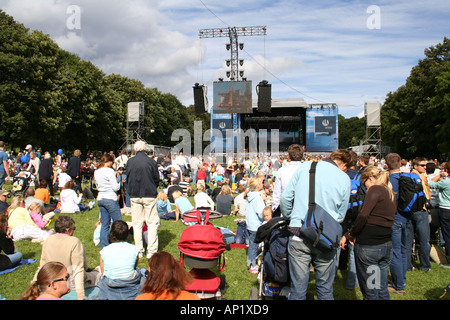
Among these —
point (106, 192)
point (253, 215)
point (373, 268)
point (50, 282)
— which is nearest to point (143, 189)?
point (106, 192)

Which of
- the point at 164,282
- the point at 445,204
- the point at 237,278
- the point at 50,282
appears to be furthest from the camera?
the point at 445,204

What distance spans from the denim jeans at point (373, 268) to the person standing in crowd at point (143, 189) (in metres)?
3.46

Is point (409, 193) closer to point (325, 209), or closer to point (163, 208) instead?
point (325, 209)

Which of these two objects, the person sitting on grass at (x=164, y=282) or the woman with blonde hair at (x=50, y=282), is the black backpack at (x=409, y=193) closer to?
the person sitting on grass at (x=164, y=282)

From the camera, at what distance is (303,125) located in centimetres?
4306

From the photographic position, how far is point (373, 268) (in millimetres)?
3631

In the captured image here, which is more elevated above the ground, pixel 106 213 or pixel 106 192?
pixel 106 192

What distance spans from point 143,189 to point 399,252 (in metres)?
3.83

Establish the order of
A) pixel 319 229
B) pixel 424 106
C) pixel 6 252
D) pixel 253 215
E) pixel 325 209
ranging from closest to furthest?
pixel 319 229 < pixel 325 209 < pixel 6 252 < pixel 253 215 < pixel 424 106

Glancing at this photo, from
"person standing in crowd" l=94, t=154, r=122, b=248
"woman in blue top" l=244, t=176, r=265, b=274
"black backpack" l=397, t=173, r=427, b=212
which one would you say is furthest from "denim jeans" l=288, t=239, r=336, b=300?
"person standing in crowd" l=94, t=154, r=122, b=248

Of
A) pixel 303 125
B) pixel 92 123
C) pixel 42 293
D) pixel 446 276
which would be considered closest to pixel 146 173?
pixel 42 293

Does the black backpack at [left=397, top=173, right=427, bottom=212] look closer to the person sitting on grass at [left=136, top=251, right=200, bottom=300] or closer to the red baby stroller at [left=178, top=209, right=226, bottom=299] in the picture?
the red baby stroller at [left=178, top=209, right=226, bottom=299]
